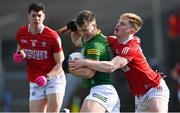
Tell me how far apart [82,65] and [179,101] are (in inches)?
310

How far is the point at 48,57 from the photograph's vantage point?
1211cm

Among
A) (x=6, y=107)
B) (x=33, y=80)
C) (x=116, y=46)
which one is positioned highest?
(x=116, y=46)

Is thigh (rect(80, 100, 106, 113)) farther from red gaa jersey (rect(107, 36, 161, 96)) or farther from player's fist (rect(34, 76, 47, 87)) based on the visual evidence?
player's fist (rect(34, 76, 47, 87))

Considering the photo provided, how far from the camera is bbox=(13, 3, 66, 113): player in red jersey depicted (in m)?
12.0

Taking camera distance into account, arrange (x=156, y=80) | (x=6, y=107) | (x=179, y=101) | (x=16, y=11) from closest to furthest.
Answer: (x=156, y=80), (x=179, y=101), (x=6, y=107), (x=16, y=11)

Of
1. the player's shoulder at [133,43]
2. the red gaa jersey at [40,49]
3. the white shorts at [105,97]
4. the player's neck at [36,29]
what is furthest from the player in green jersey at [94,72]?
the player's neck at [36,29]

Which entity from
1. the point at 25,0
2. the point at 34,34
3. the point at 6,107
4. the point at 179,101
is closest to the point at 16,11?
the point at 25,0

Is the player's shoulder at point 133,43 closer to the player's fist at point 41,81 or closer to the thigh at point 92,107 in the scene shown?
the thigh at point 92,107

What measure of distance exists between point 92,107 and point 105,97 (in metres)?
0.30

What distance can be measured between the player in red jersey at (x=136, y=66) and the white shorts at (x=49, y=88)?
65.4 inches

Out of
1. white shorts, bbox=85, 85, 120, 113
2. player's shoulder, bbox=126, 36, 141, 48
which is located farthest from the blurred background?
white shorts, bbox=85, 85, 120, 113

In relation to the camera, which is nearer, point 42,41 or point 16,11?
point 42,41

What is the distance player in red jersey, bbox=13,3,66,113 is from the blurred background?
5.03 m

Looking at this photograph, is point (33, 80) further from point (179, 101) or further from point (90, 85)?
point (179, 101)
